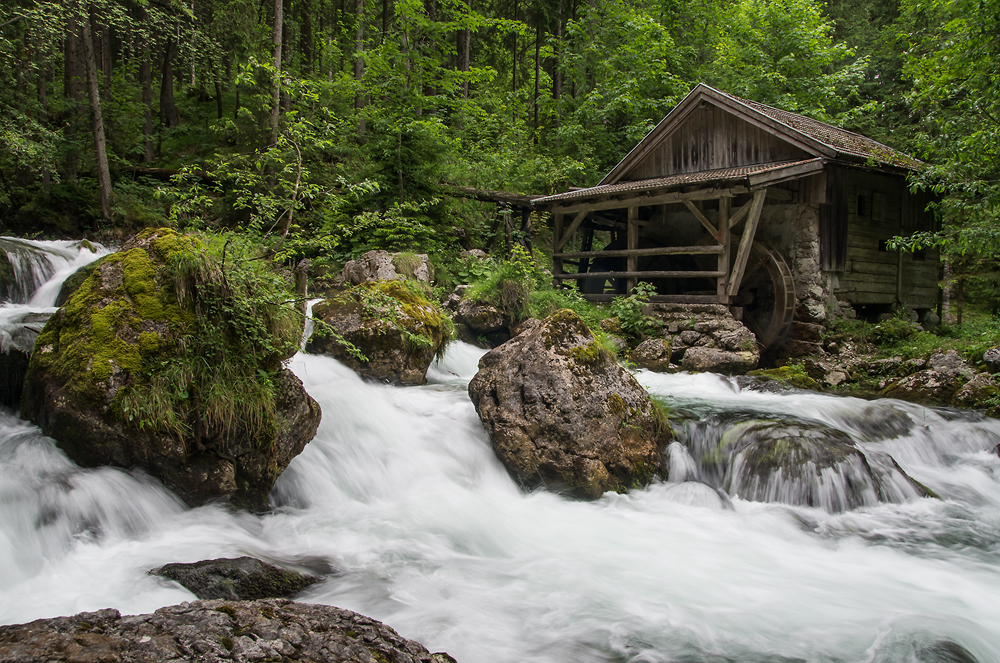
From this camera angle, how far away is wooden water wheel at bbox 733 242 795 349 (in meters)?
13.1

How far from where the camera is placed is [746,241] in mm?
12445

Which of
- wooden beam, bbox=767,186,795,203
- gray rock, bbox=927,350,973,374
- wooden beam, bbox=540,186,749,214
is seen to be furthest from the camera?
wooden beam, bbox=767,186,795,203

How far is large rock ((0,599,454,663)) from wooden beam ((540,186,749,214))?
458 inches

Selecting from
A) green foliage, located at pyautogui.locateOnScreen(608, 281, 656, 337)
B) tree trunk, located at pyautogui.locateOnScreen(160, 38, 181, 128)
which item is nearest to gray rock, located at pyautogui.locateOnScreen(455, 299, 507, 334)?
green foliage, located at pyautogui.locateOnScreen(608, 281, 656, 337)

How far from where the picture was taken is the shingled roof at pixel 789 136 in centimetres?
1213

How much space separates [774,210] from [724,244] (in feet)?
7.26

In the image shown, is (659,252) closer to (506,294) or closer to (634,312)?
(634,312)

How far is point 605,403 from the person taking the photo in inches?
249

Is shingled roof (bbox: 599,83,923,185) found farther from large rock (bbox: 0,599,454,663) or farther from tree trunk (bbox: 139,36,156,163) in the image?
tree trunk (bbox: 139,36,156,163)

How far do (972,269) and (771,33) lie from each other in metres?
A: 10.6

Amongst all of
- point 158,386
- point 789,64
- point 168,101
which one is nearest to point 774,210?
point 789,64

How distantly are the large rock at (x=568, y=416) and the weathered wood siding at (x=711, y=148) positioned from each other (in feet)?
30.7

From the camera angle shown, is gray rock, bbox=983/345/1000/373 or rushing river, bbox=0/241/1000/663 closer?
rushing river, bbox=0/241/1000/663

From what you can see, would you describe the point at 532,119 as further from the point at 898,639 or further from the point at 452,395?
the point at 898,639
